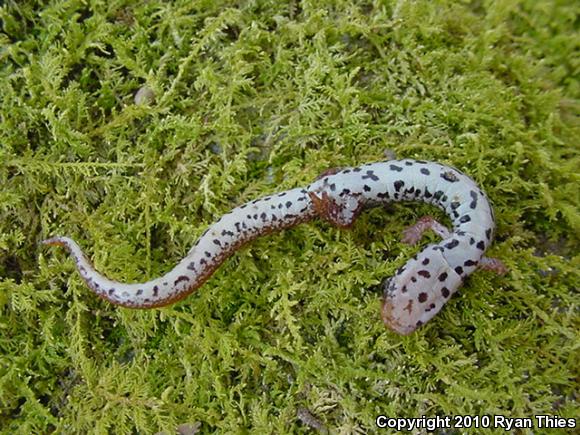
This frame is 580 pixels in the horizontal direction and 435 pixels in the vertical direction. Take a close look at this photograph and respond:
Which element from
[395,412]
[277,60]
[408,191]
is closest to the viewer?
[395,412]

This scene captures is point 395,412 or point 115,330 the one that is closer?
point 395,412

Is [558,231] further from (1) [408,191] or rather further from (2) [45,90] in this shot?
(2) [45,90]

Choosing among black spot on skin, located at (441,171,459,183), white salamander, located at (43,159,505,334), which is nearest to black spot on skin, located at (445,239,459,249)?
white salamander, located at (43,159,505,334)

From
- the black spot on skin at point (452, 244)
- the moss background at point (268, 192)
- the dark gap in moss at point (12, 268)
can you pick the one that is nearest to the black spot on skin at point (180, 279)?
the moss background at point (268, 192)

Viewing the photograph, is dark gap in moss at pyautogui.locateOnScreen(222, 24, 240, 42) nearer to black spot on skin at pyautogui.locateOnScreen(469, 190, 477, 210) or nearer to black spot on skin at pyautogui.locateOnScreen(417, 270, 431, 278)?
black spot on skin at pyautogui.locateOnScreen(469, 190, 477, 210)

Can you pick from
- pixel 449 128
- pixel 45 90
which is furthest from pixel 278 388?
pixel 45 90

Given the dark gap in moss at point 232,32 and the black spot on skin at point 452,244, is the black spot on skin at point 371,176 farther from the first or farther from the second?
the dark gap in moss at point 232,32
